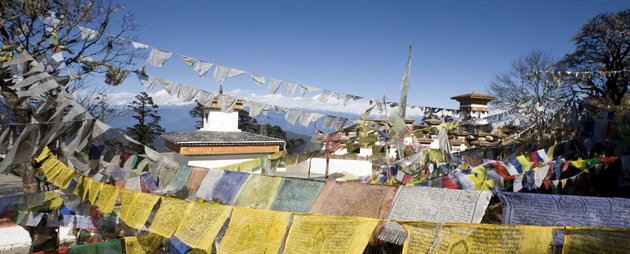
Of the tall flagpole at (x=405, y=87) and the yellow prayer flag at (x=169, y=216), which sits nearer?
the yellow prayer flag at (x=169, y=216)

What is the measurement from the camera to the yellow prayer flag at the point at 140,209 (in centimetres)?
434

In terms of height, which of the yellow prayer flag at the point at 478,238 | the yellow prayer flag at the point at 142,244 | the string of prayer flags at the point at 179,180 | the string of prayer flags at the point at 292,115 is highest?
the string of prayer flags at the point at 292,115

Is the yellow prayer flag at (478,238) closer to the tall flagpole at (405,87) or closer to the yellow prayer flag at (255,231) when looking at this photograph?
the yellow prayer flag at (255,231)

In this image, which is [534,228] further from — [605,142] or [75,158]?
[75,158]

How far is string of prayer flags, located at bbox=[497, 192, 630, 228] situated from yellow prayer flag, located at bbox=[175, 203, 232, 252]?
Result: 7.65ft

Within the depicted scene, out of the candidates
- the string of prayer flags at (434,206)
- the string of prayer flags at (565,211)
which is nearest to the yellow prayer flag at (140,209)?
the string of prayer flags at (434,206)

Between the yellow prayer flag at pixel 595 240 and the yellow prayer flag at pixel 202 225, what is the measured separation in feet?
8.51

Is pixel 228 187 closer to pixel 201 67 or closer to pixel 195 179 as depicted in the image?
pixel 195 179

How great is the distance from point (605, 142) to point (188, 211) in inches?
237

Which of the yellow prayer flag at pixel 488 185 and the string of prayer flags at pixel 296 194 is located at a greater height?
the yellow prayer flag at pixel 488 185

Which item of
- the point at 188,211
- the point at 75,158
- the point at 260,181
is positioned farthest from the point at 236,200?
the point at 75,158

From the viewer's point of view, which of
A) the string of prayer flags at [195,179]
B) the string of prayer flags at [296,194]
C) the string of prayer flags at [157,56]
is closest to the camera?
the string of prayer flags at [296,194]

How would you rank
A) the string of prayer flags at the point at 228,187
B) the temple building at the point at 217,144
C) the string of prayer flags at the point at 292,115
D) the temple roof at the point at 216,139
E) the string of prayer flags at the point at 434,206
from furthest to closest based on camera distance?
the temple roof at the point at 216,139 → the temple building at the point at 217,144 → the string of prayer flags at the point at 292,115 → the string of prayer flags at the point at 228,187 → the string of prayer flags at the point at 434,206

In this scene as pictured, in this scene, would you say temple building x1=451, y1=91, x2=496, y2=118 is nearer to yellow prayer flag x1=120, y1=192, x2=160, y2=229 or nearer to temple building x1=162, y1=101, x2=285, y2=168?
temple building x1=162, y1=101, x2=285, y2=168
